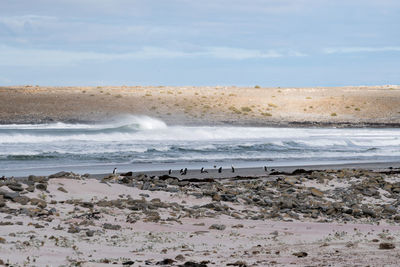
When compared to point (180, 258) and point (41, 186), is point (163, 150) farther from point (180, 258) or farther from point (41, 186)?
point (180, 258)

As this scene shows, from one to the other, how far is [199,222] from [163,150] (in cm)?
1505

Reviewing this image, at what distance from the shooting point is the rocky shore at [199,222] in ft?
23.8

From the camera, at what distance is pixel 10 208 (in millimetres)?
9477

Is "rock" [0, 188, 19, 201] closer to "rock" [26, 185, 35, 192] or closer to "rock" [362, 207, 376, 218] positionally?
"rock" [26, 185, 35, 192]

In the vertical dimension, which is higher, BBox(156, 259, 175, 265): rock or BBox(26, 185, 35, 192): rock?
BBox(26, 185, 35, 192): rock

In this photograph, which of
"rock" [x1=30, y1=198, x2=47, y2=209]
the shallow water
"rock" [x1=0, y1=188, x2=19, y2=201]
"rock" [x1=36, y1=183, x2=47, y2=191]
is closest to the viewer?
"rock" [x1=30, y1=198, x2=47, y2=209]

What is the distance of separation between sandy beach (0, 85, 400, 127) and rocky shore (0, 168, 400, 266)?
32018mm

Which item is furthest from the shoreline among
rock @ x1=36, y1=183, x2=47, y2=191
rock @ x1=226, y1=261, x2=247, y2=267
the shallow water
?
rock @ x1=226, y1=261, x2=247, y2=267

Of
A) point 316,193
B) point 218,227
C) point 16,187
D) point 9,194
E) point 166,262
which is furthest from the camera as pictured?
point 316,193

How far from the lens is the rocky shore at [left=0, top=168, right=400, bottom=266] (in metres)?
7.25

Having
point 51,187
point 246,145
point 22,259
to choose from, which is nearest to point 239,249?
point 22,259

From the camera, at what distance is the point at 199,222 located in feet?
32.1

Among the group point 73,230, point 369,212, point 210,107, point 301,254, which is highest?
point 210,107

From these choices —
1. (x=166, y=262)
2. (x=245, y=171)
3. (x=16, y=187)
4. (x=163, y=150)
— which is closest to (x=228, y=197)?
(x=16, y=187)
